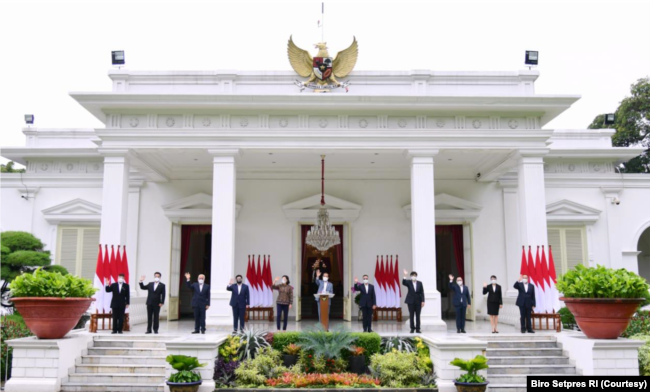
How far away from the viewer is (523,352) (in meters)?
10.7

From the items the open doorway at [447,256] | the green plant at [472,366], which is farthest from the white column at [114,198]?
the open doorway at [447,256]

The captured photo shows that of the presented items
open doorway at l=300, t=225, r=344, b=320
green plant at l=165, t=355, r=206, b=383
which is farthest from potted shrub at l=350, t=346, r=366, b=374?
open doorway at l=300, t=225, r=344, b=320

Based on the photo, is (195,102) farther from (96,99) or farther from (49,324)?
(49,324)

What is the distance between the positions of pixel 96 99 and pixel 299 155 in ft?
16.7

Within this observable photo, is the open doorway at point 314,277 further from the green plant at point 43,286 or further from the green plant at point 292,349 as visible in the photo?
the green plant at point 43,286

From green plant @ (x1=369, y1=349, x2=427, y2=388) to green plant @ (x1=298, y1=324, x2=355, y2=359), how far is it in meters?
0.64

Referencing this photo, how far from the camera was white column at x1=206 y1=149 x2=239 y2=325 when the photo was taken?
12.3 meters

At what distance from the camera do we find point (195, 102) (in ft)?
42.4

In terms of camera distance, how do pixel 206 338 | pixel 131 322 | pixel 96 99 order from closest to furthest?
pixel 206 338 → pixel 96 99 → pixel 131 322

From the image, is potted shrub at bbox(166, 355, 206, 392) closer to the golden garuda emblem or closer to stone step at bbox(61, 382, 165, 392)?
stone step at bbox(61, 382, 165, 392)

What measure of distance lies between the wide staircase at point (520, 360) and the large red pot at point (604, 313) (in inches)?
41.5

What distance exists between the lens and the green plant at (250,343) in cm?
1021

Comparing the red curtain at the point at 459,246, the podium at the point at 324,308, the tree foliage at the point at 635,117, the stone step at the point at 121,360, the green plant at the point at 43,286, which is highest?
the tree foliage at the point at 635,117

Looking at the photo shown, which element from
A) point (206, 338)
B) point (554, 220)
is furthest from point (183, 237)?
point (554, 220)
